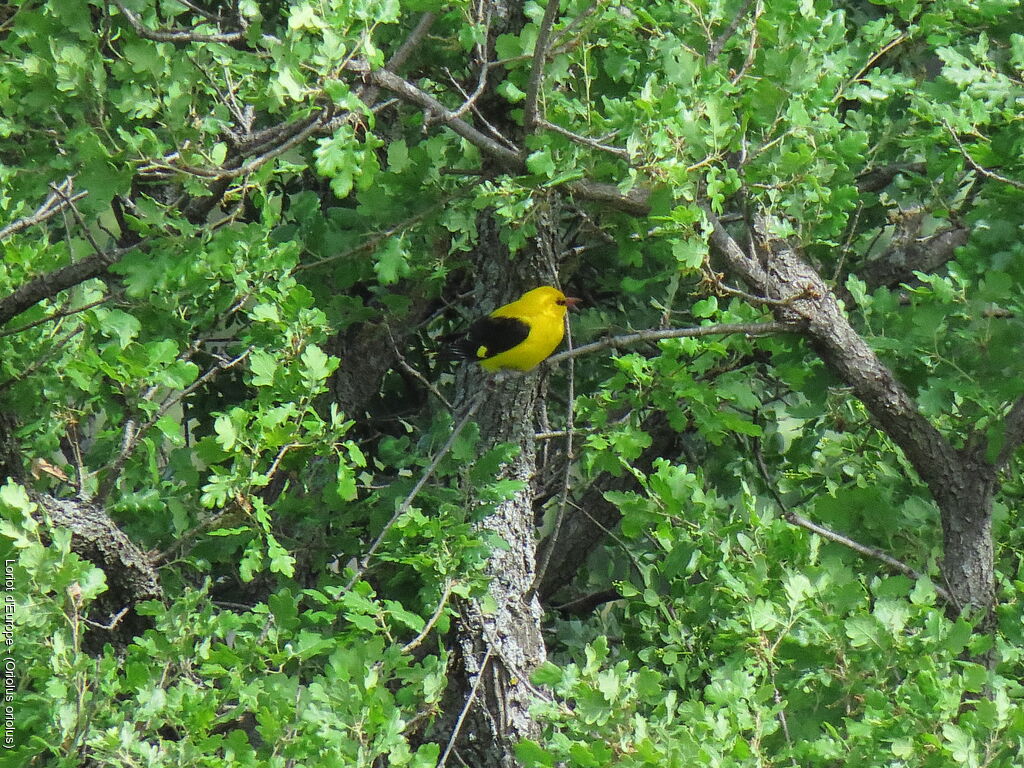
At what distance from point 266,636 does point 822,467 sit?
8.19ft

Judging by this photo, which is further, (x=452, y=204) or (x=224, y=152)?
(x=452, y=204)

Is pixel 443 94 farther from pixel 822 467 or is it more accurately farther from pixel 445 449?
pixel 822 467

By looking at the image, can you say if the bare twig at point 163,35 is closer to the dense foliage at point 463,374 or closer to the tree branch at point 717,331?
the dense foliage at point 463,374

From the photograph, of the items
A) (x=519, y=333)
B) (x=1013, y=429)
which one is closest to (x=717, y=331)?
(x=519, y=333)

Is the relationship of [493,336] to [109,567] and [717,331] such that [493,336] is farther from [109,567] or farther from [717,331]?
[109,567]

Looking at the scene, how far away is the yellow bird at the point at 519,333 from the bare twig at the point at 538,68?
2.61ft

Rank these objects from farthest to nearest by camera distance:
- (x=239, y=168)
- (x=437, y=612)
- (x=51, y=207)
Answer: (x=51, y=207)
(x=437, y=612)
(x=239, y=168)

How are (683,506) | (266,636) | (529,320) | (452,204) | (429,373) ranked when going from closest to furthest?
(266,636)
(683,506)
(452,204)
(529,320)
(429,373)

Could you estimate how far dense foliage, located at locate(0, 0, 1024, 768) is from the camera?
2736 mm

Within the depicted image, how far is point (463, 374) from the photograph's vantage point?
4.05m

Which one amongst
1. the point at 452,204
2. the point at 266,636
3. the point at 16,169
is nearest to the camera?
the point at 16,169

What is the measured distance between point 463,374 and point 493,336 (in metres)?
0.19

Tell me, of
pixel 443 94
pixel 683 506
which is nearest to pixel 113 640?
pixel 683 506

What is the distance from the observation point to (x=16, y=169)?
113 inches
